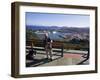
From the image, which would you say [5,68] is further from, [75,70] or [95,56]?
[95,56]

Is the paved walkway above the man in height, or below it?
below

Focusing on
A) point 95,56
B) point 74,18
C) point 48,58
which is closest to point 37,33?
point 48,58

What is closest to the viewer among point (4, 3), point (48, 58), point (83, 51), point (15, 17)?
point (4, 3)

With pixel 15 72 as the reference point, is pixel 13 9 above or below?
above

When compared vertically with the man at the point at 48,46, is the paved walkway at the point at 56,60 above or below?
below

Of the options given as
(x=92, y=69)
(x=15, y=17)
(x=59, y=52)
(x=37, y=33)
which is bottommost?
(x=92, y=69)

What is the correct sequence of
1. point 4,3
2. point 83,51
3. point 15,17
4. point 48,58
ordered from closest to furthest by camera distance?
point 4,3 < point 15,17 < point 48,58 < point 83,51

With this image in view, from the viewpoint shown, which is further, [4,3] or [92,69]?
[92,69]

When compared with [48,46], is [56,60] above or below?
below

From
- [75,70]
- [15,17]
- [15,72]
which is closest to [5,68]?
[15,72]
